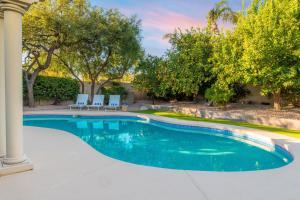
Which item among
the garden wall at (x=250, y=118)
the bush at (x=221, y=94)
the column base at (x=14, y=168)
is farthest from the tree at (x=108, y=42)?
the column base at (x=14, y=168)

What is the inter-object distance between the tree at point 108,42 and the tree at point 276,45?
782cm

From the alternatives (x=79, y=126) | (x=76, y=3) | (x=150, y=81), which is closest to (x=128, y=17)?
(x=76, y=3)

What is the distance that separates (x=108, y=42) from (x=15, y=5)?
11.8 m

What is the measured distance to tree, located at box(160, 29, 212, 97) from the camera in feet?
46.7

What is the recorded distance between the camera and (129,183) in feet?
11.4

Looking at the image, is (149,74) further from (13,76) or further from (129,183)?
(129,183)

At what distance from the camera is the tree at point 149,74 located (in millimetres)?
16837

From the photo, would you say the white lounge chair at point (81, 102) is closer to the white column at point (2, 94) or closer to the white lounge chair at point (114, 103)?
the white lounge chair at point (114, 103)

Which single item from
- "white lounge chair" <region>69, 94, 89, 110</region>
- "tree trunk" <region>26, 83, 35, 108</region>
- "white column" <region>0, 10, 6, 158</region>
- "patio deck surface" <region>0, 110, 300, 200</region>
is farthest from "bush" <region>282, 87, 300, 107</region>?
"tree trunk" <region>26, 83, 35, 108</region>

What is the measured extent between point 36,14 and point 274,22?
42.7 feet

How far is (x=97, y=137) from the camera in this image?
8.48m

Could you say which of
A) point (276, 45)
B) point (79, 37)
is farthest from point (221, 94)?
point (79, 37)

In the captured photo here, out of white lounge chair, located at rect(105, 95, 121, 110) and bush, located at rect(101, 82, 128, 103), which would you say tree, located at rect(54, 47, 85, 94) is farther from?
white lounge chair, located at rect(105, 95, 121, 110)

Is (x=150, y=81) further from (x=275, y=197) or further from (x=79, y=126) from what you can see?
(x=275, y=197)
